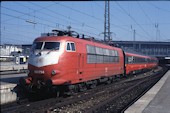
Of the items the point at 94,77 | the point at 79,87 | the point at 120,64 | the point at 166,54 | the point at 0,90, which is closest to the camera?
the point at 0,90

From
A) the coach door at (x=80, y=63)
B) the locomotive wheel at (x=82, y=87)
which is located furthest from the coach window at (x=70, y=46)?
the locomotive wheel at (x=82, y=87)

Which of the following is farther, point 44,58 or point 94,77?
point 94,77

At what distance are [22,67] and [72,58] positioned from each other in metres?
20.0

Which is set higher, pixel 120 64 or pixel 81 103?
pixel 120 64

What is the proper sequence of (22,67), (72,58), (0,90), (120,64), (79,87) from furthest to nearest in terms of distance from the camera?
(22,67)
(120,64)
(79,87)
(72,58)
(0,90)

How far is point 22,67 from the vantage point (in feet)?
112

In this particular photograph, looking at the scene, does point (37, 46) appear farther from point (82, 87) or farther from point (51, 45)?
point (82, 87)

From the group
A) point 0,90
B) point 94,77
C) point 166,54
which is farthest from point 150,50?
point 0,90

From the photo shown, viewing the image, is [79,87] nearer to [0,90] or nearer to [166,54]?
[0,90]

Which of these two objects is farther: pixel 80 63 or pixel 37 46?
pixel 80 63

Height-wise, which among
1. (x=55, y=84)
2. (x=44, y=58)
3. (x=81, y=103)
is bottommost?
(x=81, y=103)

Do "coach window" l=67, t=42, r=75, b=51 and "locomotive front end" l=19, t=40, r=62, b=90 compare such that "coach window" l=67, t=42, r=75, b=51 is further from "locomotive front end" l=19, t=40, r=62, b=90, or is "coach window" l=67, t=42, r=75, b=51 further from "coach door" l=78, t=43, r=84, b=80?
"coach door" l=78, t=43, r=84, b=80

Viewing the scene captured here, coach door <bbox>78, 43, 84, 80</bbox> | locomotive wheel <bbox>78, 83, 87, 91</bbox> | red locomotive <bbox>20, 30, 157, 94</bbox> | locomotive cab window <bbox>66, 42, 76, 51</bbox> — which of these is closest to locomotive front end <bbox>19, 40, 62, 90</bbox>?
red locomotive <bbox>20, 30, 157, 94</bbox>

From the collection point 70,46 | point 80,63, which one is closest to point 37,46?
point 70,46
